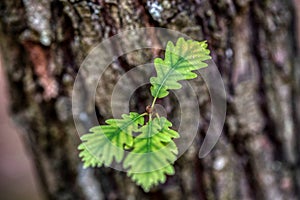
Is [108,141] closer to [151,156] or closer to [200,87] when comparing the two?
[151,156]

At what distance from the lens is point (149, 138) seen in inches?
20.0

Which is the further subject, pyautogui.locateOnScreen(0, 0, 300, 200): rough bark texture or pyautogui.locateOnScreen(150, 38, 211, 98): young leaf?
pyautogui.locateOnScreen(0, 0, 300, 200): rough bark texture

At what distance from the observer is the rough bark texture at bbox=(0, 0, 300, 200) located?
779 mm

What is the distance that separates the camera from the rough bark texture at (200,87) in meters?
0.78

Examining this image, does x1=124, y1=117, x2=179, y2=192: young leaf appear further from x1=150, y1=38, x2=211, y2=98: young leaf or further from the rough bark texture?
the rough bark texture

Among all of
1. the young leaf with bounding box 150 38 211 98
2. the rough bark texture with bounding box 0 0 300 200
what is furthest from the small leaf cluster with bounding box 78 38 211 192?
the rough bark texture with bounding box 0 0 300 200

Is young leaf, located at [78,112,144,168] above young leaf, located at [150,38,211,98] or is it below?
below

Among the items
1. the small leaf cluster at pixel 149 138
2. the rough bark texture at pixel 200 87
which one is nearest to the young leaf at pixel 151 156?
the small leaf cluster at pixel 149 138

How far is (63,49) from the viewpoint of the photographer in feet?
2.68

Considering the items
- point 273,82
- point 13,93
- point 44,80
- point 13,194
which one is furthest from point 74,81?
point 13,194

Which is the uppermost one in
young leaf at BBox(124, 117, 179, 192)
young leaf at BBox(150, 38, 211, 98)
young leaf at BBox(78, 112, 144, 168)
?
young leaf at BBox(150, 38, 211, 98)

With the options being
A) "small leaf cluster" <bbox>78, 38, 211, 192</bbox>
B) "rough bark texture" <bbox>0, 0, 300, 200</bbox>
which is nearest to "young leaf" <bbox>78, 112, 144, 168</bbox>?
"small leaf cluster" <bbox>78, 38, 211, 192</bbox>

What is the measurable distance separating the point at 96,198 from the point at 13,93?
1.12 feet

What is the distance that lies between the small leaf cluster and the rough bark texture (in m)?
0.24
